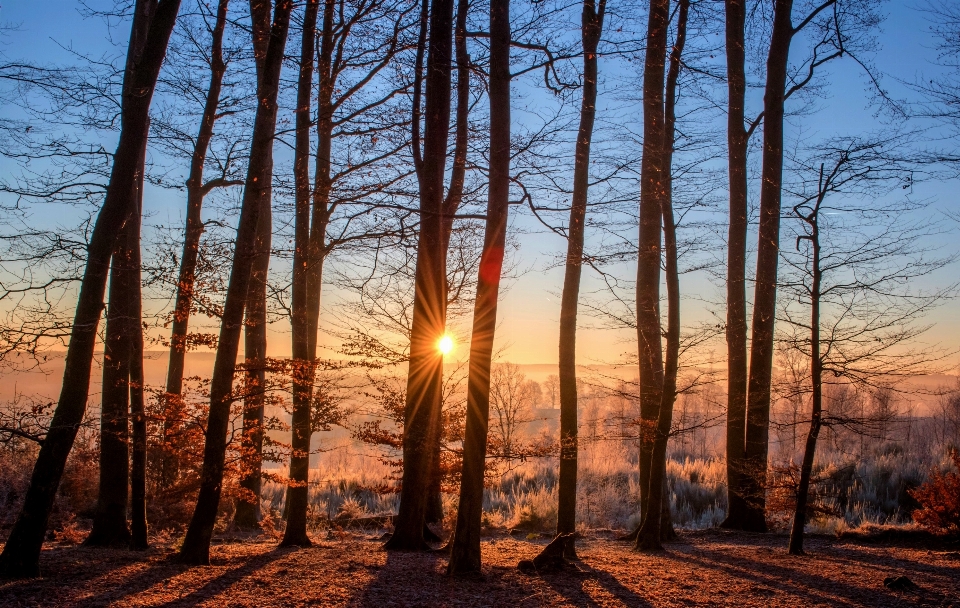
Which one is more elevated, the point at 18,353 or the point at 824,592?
the point at 18,353

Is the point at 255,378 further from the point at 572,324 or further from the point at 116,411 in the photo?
the point at 572,324

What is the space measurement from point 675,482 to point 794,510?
9616 millimetres

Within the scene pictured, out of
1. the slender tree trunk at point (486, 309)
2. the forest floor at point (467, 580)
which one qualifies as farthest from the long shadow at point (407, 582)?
the slender tree trunk at point (486, 309)

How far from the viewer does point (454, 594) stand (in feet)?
19.4

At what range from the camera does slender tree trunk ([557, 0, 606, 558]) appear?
9219mm

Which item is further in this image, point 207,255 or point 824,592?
point 207,255

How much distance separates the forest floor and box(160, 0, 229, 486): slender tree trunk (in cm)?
173

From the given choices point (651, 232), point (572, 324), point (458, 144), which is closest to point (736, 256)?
point (651, 232)

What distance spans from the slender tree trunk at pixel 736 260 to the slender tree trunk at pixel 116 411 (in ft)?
31.5

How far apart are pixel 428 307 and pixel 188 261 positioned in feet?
14.0

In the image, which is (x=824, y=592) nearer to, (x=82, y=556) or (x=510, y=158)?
(x=510, y=158)

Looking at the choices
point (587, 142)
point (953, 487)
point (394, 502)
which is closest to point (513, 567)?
point (587, 142)

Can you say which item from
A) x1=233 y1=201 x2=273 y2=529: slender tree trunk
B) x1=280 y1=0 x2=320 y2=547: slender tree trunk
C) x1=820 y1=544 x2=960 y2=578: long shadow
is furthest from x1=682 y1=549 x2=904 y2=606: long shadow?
x1=233 y1=201 x2=273 y2=529: slender tree trunk

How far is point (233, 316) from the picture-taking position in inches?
291
